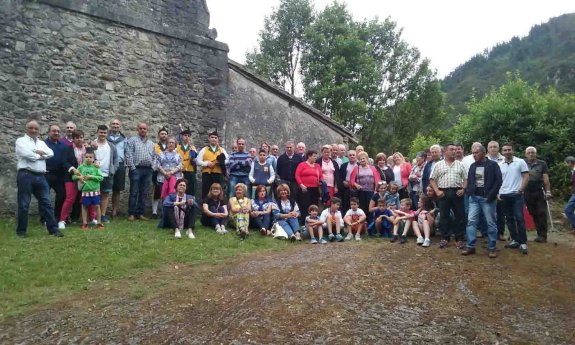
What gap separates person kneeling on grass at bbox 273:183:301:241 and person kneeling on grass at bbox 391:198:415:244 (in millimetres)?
1807

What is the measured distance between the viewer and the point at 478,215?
7578mm

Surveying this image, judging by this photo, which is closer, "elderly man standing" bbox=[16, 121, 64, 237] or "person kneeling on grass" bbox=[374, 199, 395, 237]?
"elderly man standing" bbox=[16, 121, 64, 237]

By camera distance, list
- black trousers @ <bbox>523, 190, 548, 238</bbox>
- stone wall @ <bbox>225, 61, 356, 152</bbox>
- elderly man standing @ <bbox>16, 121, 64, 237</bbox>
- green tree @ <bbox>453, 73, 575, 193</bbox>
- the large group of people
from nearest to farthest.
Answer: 1. elderly man standing @ <bbox>16, 121, 64, 237</bbox>
2. the large group of people
3. black trousers @ <bbox>523, 190, 548, 238</bbox>
4. stone wall @ <bbox>225, 61, 356, 152</bbox>
5. green tree @ <bbox>453, 73, 575, 193</bbox>

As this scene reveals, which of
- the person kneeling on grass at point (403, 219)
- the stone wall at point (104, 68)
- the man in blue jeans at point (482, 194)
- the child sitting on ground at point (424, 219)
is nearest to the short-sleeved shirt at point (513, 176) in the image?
the man in blue jeans at point (482, 194)

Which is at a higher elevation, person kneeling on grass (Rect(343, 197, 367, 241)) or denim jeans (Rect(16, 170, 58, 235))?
denim jeans (Rect(16, 170, 58, 235))

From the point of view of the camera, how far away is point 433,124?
25.1m

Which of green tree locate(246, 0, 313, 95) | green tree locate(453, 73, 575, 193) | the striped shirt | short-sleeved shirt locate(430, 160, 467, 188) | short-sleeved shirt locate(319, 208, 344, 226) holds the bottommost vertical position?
short-sleeved shirt locate(319, 208, 344, 226)

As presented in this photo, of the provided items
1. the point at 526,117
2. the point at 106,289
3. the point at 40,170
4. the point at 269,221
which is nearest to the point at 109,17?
the point at 40,170

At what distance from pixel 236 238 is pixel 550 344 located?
5.23 m

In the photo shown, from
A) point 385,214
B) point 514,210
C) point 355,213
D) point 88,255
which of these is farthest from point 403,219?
point 88,255

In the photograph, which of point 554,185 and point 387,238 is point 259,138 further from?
point 554,185

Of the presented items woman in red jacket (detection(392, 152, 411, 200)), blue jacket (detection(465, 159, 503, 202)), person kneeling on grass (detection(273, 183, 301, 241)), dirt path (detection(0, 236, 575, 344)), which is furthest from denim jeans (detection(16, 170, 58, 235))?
blue jacket (detection(465, 159, 503, 202))

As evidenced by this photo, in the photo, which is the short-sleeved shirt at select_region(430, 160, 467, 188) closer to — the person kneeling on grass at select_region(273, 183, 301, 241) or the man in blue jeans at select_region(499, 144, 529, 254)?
the man in blue jeans at select_region(499, 144, 529, 254)

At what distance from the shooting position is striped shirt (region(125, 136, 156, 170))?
9.22 metres
